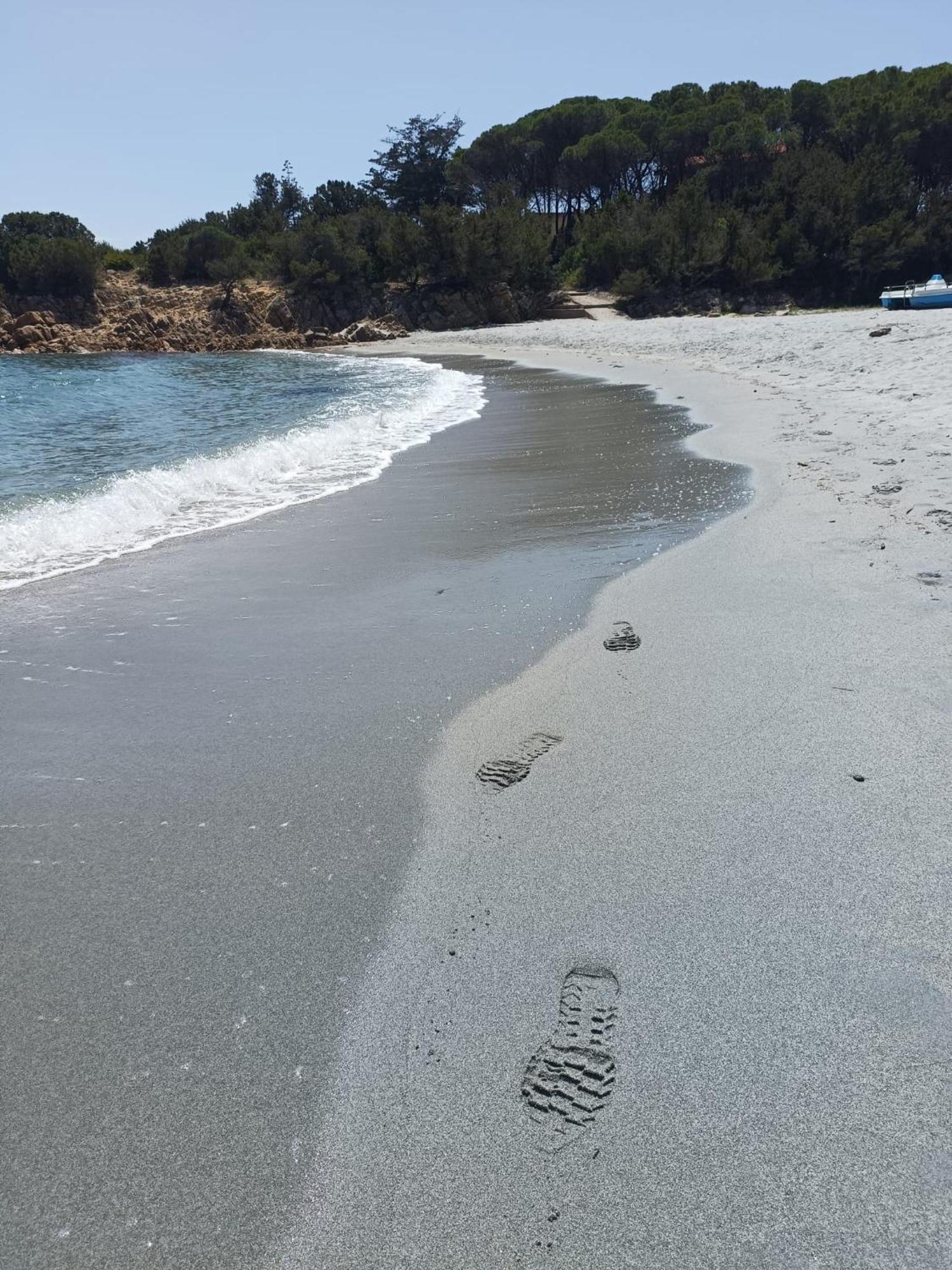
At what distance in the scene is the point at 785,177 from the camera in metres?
39.4

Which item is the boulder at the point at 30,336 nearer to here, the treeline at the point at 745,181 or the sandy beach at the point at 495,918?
the treeline at the point at 745,181

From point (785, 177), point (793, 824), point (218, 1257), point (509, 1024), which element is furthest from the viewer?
point (785, 177)

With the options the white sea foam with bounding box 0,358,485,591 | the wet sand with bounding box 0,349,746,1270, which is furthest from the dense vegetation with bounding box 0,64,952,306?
the wet sand with bounding box 0,349,746,1270

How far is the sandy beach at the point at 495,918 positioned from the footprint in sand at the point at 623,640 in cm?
4

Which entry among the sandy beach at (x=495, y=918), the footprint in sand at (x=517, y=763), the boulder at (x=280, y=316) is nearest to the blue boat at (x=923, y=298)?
the sandy beach at (x=495, y=918)

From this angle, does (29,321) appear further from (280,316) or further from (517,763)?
(517,763)

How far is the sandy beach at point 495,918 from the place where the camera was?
5.10ft

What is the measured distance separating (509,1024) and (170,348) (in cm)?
4561

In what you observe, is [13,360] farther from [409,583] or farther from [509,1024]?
[509,1024]

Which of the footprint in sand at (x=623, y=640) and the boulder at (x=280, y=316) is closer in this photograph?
the footprint in sand at (x=623, y=640)

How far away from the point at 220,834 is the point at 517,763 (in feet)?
3.50

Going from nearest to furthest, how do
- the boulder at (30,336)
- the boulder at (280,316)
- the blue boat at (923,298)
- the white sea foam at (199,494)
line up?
1. the white sea foam at (199,494)
2. the blue boat at (923,298)
3. the boulder at (30,336)
4. the boulder at (280,316)

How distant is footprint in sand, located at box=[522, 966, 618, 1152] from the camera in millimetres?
1687

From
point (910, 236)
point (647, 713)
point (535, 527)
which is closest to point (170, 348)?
point (910, 236)
